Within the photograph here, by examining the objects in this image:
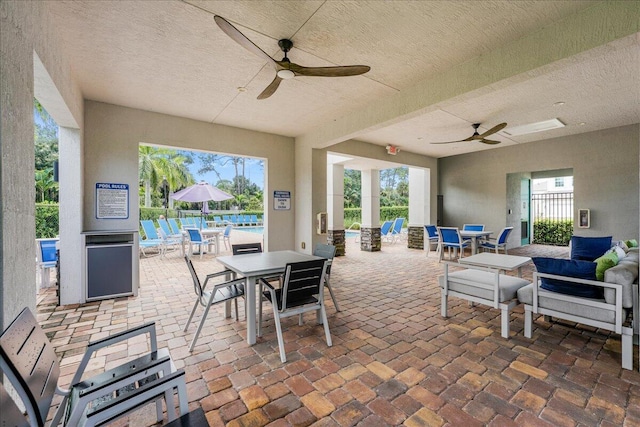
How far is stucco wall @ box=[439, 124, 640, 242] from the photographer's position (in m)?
6.14

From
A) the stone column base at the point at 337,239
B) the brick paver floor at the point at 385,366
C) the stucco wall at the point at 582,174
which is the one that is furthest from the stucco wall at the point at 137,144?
the stucco wall at the point at 582,174

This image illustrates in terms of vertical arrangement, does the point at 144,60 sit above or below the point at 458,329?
above

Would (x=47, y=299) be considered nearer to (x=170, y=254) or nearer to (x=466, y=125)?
(x=170, y=254)

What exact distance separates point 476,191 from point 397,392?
816cm

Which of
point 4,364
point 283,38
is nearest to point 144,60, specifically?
point 283,38

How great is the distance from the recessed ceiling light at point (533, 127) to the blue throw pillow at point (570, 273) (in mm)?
4302

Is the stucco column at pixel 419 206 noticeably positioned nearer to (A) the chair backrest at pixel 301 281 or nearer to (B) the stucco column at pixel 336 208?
(B) the stucco column at pixel 336 208

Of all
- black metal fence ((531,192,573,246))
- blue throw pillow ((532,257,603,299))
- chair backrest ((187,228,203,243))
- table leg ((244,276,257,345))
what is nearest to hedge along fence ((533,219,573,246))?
black metal fence ((531,192,573,246))

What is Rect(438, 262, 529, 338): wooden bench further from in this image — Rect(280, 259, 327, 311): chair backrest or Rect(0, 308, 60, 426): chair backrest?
Rect(0, 308, 60, 426): chair backrest

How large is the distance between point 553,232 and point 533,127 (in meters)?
5.78

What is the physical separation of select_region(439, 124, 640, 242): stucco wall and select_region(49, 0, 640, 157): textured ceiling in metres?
1.26

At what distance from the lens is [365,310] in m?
3.61

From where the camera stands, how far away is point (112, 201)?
4.35m

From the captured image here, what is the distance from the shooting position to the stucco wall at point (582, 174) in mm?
6137
